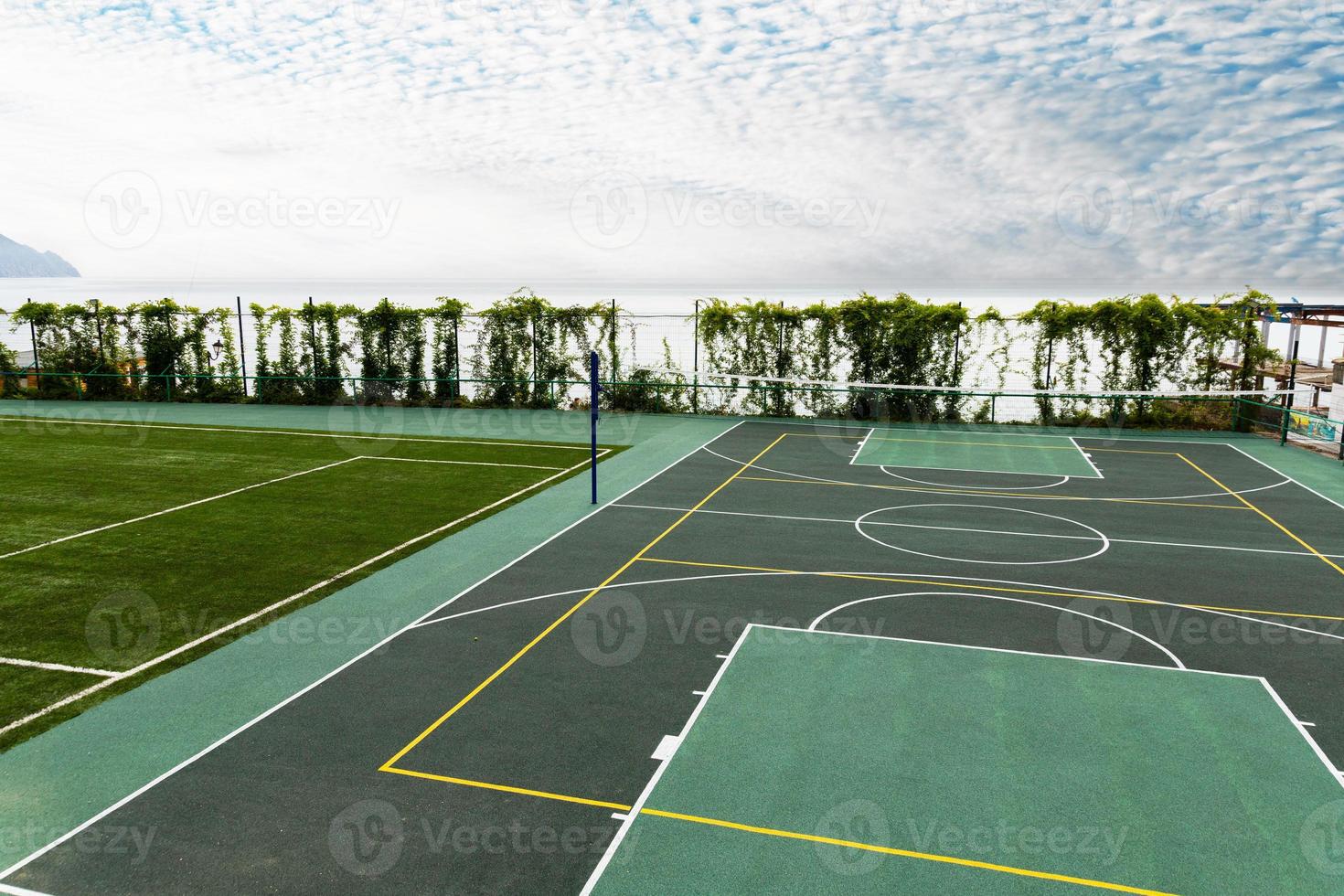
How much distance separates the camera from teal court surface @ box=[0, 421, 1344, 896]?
5.34 m

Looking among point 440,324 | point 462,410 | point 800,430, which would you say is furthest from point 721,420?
point 440,324

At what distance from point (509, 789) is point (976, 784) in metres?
Result: 3.52

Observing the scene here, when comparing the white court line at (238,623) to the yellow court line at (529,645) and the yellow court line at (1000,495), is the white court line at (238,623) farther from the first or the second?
the yellow court line at (1000,495)

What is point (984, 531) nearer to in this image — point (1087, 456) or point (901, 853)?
point (1087, 456)

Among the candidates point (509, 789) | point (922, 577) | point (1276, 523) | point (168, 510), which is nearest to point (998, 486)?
point (1276, 523)

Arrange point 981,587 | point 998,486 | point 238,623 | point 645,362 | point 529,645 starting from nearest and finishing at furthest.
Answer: point 529,645, point 238,623, point 981,587, point 998,486, point 645,362

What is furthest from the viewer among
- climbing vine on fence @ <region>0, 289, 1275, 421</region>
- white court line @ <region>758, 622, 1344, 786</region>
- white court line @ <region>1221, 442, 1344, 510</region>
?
climbing vine on fence @ <region>0, 289, 1275, 421</region>

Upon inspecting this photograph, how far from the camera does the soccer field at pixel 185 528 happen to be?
8.47 meters

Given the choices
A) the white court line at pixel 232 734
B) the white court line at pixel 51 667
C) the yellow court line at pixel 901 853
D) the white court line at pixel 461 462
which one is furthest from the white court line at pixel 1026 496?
the white court line at pixel 51 667

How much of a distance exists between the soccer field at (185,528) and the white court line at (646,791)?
512 cm

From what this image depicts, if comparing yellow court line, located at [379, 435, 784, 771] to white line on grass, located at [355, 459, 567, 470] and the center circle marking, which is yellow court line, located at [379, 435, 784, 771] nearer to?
the center circle marking

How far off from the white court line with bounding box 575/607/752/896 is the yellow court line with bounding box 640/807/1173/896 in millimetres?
111

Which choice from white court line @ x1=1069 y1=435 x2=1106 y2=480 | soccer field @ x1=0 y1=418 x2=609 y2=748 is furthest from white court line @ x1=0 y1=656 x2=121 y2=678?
white court line @ x1=1069 y1=435 x2=1106 y2=480

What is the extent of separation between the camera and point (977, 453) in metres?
20.0
